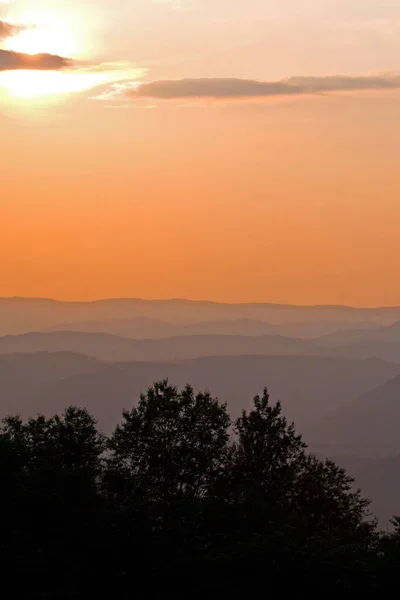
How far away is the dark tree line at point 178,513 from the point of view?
6247 centimetres

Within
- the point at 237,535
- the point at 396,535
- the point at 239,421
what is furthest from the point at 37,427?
the point at 396,535

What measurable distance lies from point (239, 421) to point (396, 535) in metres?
18.3

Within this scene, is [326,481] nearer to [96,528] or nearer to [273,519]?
[273,519]

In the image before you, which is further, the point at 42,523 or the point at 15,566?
the point at 42,523

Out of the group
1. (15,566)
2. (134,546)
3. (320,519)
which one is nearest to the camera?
(15,566)

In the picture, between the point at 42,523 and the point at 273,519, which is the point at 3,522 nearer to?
the point at 42,523

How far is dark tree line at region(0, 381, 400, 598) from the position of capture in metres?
62.5

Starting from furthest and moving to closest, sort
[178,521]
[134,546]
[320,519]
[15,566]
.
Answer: [320,519], [178,521], [134,546], [15,566]

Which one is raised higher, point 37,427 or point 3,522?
point 37,427

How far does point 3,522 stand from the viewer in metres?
64.1

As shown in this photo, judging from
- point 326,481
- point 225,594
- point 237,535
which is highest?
point 326,481

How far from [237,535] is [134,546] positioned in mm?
7199

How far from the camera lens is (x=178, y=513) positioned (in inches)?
2790

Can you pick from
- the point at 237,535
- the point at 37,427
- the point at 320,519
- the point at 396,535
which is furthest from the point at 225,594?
the point at 37,427
